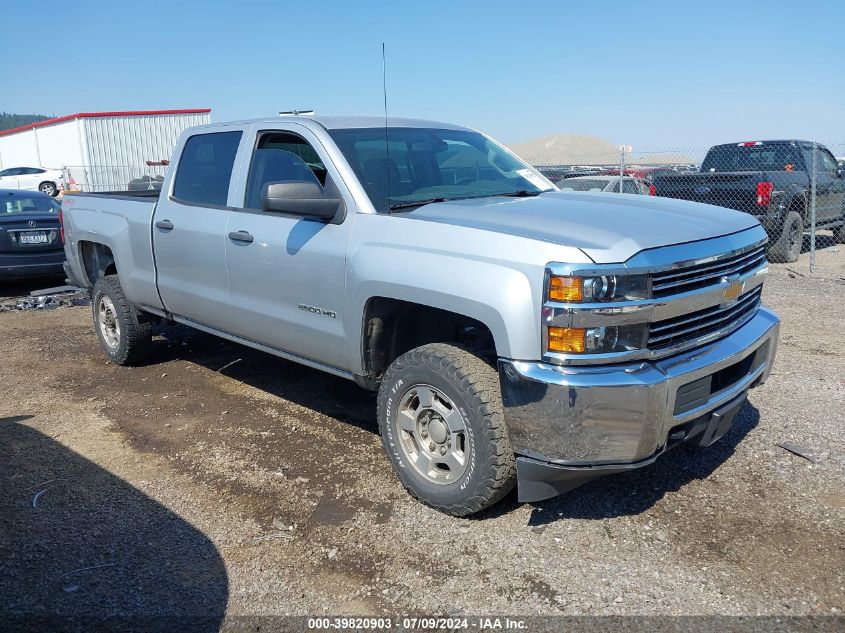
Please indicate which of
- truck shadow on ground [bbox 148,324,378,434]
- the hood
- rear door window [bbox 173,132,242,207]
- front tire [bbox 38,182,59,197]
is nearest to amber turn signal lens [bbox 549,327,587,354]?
the hood

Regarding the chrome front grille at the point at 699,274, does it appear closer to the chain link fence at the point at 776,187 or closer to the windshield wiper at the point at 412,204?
the windshield wiper at the point at 412,204

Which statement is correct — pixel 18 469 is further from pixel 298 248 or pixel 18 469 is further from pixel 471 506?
pixel 471 506

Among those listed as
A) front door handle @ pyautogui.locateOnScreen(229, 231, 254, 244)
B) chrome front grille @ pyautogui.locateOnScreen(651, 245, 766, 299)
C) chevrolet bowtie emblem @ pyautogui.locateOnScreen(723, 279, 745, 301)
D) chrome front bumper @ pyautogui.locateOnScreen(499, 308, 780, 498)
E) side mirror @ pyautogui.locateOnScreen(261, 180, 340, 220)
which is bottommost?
chrome front bumper @ pyautogui.locateOnScreen(499, 308, 780, 498)

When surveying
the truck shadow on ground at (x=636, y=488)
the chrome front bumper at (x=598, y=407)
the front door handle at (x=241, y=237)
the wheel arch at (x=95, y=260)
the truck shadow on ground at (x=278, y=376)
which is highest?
the front door handle at (x=241, y=237)

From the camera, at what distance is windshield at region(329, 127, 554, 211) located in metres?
4.06

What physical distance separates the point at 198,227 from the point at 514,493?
8.94ft

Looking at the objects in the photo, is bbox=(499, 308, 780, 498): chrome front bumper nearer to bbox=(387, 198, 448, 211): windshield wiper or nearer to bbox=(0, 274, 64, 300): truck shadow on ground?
bbox=(387, 198, 448, 211): windshield wiper

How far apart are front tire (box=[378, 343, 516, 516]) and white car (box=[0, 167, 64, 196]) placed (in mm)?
30748

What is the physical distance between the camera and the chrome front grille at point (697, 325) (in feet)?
10.2

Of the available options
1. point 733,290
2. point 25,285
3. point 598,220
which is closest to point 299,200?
point 598,220

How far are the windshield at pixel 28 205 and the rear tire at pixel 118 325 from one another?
4.92 m

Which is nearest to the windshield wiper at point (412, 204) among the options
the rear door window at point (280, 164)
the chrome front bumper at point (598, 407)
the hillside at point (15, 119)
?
the rear door window at point (280, 164)

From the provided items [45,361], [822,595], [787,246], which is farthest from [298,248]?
[787,246]

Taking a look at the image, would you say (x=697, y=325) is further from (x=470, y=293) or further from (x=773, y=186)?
(x=773, y=186)
